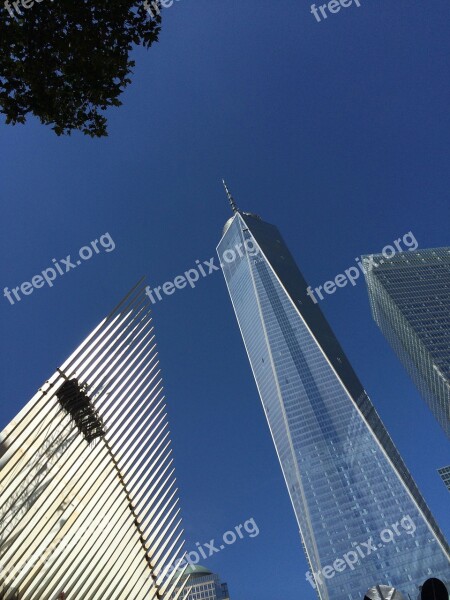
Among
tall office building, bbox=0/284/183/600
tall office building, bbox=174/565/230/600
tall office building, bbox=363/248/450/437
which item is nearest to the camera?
tall office building, bbox=0/284/183/600

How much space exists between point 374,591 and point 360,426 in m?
124

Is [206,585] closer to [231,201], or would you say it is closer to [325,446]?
[325,446]

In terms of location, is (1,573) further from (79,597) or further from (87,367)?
(87,367)

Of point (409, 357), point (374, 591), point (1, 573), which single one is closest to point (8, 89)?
point (1, 573)

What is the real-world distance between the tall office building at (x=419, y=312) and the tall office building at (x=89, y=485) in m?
87.4

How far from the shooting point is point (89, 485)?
34.0ft

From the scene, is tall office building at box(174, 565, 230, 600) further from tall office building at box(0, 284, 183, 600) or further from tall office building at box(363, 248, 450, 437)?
tall office building at box(0, 284, 183, 600)

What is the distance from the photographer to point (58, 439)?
9.92 meters

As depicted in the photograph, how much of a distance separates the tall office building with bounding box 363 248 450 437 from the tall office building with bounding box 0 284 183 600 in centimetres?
8741

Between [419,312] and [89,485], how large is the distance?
331ft

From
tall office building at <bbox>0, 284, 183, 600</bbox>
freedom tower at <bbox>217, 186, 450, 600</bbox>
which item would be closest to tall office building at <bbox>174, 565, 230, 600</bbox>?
freedom tower at <bbox>217, 186, 450, 600</bbox>

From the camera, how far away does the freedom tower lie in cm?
10225

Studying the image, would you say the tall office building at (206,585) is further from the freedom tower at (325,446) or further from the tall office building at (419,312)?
the tall office building at (419,312)

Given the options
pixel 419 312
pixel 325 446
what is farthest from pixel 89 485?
pixel 325 446
